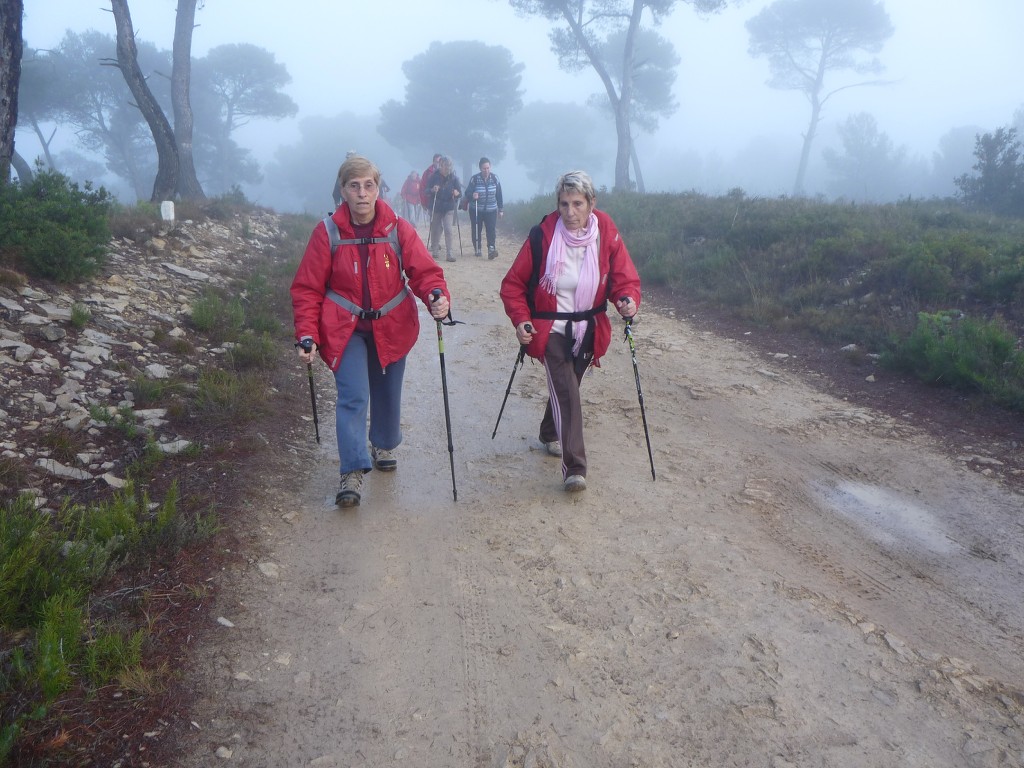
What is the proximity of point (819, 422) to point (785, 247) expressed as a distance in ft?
19.0

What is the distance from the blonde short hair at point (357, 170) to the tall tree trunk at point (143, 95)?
36.4 ft

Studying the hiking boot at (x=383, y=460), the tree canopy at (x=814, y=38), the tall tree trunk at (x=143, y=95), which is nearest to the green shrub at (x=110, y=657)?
the hiking boot at (x=383, y=460)

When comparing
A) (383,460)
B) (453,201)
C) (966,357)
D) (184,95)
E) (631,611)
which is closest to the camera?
(631,611)

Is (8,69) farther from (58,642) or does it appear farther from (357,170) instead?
(58,642)

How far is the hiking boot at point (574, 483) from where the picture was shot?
4848 mm

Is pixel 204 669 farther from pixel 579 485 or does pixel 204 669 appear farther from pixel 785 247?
pixel 785 247

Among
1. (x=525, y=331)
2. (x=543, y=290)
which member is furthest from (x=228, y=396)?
(x=543, y=290)

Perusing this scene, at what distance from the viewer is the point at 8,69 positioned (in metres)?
7.56

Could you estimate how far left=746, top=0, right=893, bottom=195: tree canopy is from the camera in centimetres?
4431

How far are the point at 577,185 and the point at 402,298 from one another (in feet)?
4.52

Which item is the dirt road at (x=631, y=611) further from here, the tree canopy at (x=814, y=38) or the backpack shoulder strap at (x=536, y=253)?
the tree canopy at (x=814, y=38)

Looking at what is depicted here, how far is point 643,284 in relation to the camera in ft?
39.9

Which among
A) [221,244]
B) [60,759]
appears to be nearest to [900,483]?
[60,759]

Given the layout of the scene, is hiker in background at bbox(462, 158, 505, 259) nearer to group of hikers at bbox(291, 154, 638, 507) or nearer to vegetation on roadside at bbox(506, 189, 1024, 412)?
vegetation on roadside at bbox(506, 189, 1024, 412)
